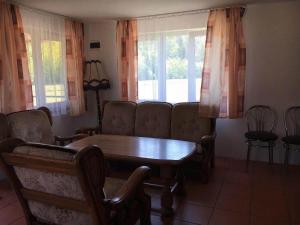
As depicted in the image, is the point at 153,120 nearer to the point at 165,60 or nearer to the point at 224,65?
the point at 165,60

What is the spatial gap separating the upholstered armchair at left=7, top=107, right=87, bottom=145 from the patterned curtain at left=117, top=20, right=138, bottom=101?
1.34 meters

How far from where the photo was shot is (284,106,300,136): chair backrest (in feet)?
11.8

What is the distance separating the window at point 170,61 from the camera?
400 centimetres

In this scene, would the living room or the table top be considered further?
the living room

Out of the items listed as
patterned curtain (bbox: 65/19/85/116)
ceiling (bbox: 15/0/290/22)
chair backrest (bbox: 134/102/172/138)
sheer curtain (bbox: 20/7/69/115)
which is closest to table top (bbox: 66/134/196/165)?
chair backrest (bbox: 134/102/172/138)

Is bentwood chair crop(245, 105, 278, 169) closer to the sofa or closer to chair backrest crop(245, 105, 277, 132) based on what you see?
chair backrest crop(245, 105, 277, 132)

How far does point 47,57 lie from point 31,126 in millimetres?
1277

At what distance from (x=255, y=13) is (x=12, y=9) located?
3.28 metres

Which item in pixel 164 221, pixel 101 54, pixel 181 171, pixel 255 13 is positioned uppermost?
pixel 255 13

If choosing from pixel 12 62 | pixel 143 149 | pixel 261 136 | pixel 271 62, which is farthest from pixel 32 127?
pixel 271 62

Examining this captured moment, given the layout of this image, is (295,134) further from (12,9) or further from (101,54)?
(12,9)

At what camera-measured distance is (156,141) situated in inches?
117

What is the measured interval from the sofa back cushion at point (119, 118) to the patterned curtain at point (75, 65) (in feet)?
2.10

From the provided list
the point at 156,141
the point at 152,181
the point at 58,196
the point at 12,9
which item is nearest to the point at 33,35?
the point at 12,9
